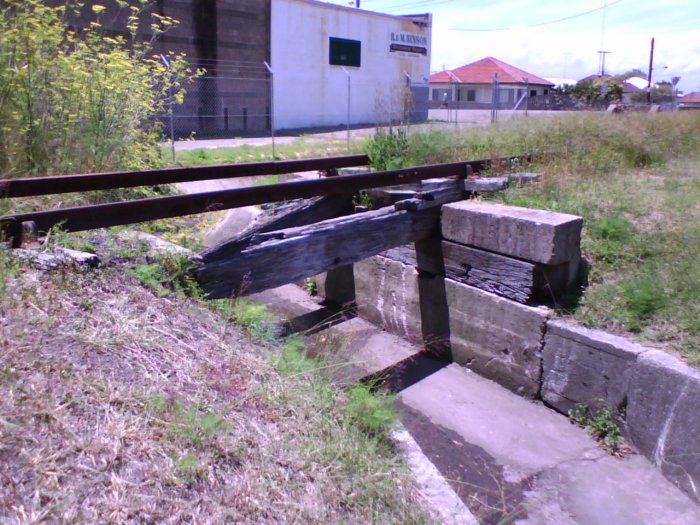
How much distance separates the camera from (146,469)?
8.18 ft

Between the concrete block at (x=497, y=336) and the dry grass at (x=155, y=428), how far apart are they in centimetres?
306

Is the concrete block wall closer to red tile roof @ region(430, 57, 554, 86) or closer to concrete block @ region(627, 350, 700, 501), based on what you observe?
concrete block @ region(627, 350, 700, 501)

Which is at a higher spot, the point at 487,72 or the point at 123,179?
the point at 487,72

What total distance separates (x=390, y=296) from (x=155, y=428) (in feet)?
17.7

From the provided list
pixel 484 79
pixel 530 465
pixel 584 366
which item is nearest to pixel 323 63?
pixel 584 366

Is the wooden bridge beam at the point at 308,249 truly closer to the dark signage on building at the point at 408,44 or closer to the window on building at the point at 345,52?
the window on building at the point at 345,52

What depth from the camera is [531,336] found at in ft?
19.9

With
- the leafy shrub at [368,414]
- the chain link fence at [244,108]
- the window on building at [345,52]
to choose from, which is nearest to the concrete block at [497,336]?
the leafy shrub at [368,414]

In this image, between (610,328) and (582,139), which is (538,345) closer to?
(610,328)

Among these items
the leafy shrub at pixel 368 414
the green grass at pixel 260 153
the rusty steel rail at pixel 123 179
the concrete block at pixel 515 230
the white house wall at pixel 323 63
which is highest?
the white house wall at pixel 323 63

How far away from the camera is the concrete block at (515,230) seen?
5961 millimetres

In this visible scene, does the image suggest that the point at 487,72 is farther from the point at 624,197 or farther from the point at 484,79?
the point at 624,197

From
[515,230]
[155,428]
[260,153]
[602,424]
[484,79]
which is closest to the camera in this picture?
[155,428]

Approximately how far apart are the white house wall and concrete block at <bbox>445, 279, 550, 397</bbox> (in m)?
19.4
